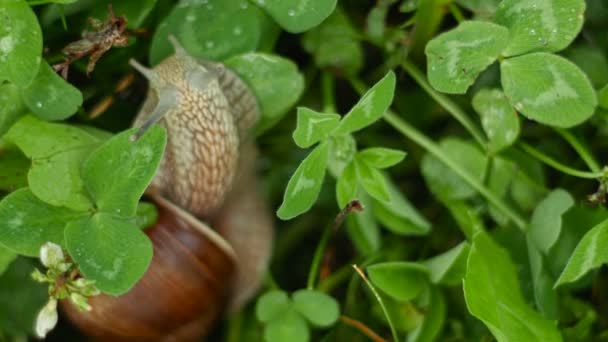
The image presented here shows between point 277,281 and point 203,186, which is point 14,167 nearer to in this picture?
point 203,186

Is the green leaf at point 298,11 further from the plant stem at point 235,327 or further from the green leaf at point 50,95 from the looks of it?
the plant stem at point 235,327

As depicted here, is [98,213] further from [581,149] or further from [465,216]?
[581,149]

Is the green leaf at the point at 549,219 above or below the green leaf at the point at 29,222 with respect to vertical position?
below

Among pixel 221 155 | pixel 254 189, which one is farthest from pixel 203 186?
pixel 254 189

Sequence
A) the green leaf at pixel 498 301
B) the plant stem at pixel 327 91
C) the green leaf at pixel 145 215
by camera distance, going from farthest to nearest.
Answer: the plant stem at pixel 327 91
the green leaf at pixel 145 215
the green leaf at pixel 498 301

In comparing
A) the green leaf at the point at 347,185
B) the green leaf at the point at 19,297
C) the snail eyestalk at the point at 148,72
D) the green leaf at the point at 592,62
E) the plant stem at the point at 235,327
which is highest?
the snail eyestalk at the point at 148,72

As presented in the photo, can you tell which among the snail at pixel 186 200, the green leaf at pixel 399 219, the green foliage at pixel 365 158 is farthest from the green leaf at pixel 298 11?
the green leaf at pixel 399 219

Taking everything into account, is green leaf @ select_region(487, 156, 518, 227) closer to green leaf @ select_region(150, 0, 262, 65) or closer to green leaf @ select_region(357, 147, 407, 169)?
green leaf @ select_region(357, 147, 407, 169)
